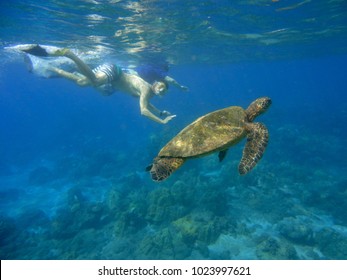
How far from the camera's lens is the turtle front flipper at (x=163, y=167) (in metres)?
4.08

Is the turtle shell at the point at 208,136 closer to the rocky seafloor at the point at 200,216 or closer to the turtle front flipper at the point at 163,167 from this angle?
the turtle front flipper at the point at 163,167

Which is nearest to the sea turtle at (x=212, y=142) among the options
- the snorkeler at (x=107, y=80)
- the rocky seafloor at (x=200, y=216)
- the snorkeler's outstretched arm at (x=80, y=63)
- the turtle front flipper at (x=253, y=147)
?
the turtle front flipper at (x=253, y=147)

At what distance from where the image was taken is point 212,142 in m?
4.56

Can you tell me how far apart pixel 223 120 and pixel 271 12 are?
1507cm

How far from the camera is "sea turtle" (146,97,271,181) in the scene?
436 cm

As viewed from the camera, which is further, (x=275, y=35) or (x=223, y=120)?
(x=275, y=35)

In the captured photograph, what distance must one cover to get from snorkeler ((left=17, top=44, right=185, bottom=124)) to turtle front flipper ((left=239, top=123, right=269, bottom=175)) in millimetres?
4512

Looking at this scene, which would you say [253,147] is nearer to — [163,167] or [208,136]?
[208,136]

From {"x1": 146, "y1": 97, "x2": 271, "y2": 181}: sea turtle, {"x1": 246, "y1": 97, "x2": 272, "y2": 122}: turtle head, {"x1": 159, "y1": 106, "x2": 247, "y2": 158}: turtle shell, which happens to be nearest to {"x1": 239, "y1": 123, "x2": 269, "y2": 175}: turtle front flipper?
{"x1": 146, "y1": 97, "x2": 271, "y2": 181}: sea turtle

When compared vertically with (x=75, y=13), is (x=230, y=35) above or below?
below

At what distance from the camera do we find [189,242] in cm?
1043

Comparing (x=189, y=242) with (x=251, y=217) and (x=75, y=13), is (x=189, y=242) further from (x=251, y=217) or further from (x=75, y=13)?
(x=75, y=13)

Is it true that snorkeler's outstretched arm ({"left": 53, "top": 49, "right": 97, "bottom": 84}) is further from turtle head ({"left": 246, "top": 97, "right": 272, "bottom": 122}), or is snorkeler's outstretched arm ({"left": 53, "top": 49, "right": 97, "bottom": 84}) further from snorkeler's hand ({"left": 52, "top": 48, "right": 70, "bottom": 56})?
turtle head ({"left": 246, "top": 97, "right": 272, "bottom": 122})
